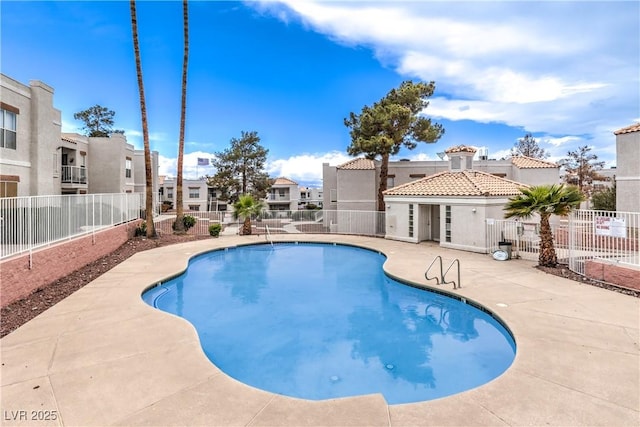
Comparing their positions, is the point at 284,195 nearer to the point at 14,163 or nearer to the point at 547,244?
the point at 14,163

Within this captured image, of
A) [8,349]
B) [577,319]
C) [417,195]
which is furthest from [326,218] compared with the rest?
[8,349]

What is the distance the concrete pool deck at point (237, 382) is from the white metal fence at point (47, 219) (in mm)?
2335

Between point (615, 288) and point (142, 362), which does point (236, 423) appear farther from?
point (615, 288)

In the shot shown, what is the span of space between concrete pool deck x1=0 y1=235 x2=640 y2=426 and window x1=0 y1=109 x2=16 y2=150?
12.5 metres

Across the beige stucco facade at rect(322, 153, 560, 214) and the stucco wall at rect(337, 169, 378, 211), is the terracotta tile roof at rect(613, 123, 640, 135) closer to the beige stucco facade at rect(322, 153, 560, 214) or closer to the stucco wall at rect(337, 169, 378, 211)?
the beige stucco facade at rect(322, 153, 560, 214)

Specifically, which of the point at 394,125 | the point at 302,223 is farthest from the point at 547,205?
the point at 302,223

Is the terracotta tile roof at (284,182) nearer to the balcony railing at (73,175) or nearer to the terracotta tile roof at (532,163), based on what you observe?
the balcony railing at (73,175)

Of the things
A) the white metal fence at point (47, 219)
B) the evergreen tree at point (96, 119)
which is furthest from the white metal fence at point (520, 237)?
the evergreen tree at point (96, 119)

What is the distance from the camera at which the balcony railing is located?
80.0ft

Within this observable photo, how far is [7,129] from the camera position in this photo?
54.6 ft

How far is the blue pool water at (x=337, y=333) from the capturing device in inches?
255

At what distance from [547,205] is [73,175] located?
29.6m

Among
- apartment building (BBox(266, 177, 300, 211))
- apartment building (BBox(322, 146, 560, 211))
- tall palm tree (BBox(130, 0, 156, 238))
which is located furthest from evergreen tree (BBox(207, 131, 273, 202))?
apartment building (BBox(266, 177, 300, 211))

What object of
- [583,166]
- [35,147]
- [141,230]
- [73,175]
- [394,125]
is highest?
[394,125]
